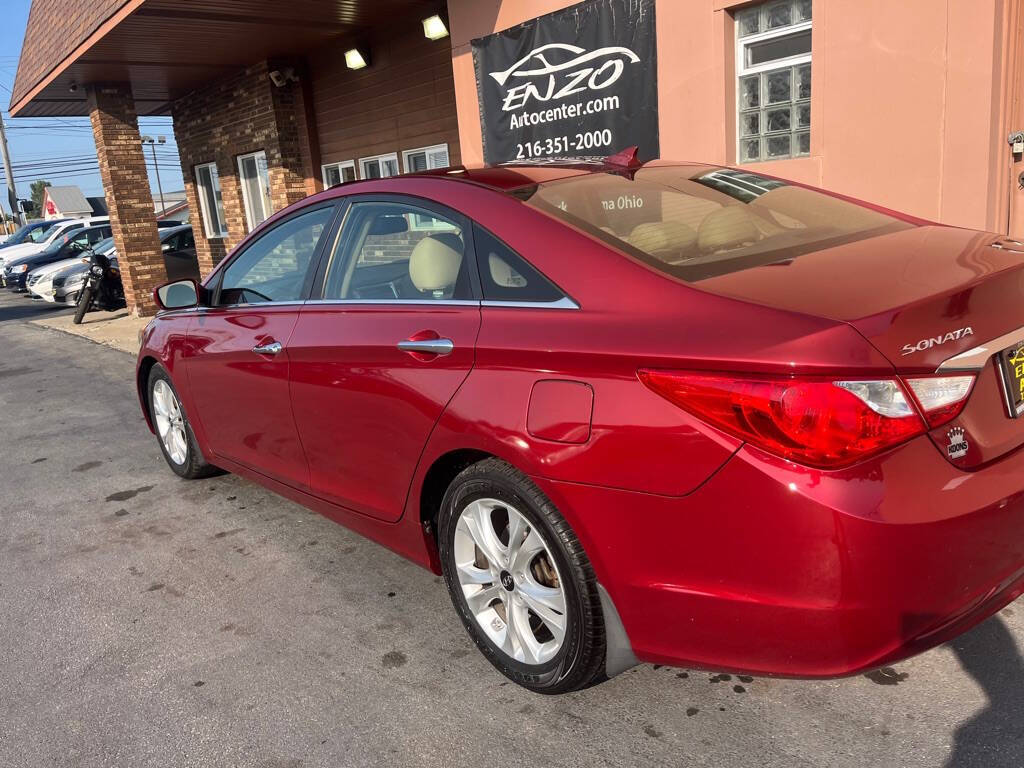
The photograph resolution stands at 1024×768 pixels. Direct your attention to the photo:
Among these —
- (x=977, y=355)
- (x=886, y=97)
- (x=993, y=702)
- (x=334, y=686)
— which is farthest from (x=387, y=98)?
(x=993, y=702)

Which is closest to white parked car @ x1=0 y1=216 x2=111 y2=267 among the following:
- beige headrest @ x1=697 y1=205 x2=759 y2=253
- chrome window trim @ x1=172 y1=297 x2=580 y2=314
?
chrome window trim @ x1=172 y1=297 x2=580 y2=314

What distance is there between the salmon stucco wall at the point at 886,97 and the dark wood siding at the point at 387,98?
4447 millimetres

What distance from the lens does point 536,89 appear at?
8.05 metres

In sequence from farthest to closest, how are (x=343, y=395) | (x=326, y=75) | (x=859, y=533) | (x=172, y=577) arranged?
(x=326, y=75)
(x=172, y=577)
(x=343, y=395)
(x=859, y=533)

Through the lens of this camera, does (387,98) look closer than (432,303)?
No

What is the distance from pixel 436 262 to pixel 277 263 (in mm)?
1248

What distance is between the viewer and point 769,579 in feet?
6.39

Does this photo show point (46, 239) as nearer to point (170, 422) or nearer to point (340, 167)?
point (340, 167)

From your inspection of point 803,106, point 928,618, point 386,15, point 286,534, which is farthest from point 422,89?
point 928,618

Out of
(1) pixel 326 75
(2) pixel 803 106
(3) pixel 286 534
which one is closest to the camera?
Result: (3) pixel 286 534

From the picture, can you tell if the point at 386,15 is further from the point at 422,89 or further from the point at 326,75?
the point at 326,75

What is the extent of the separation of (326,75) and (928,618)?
40.4 ft

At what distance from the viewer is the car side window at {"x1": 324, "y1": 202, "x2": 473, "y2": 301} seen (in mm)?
2811

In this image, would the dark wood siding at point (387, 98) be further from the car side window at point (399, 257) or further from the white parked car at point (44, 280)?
the white parked car at point (44, 280)
